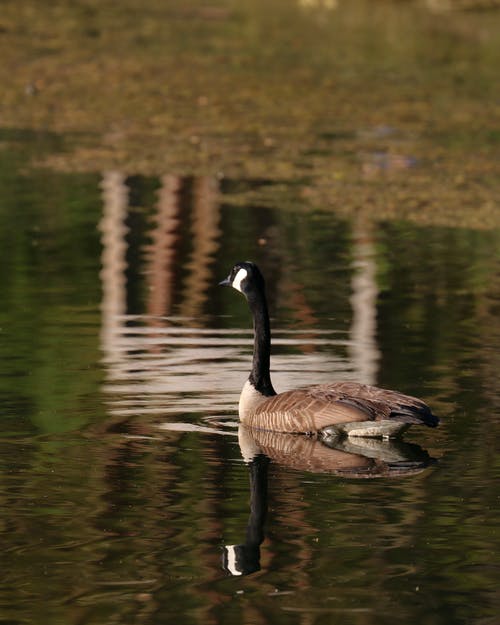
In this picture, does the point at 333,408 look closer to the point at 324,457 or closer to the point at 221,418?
the point at 324,457

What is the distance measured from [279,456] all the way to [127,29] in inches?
1119

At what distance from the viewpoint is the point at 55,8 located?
4262 cm

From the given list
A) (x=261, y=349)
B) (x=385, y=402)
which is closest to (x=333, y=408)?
(x=385, y=402)

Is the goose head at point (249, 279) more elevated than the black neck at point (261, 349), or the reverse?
the goose head at point (249, 279)

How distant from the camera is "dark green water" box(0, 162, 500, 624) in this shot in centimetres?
893

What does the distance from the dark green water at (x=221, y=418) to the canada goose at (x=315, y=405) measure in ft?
0.85

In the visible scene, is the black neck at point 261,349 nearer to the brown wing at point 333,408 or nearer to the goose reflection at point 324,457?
the brown wing at point 333,408

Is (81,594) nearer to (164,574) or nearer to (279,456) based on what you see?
(164,574)

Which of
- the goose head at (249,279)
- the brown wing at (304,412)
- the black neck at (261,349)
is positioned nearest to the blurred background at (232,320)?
the brown wing at (304,412)

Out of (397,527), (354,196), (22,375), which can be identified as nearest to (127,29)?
(354,196)

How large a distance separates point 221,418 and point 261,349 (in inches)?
20.8

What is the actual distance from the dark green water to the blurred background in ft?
0.09

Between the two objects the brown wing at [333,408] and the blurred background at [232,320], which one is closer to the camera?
the blurred background at [232,320]

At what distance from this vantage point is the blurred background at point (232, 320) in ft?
30.2
